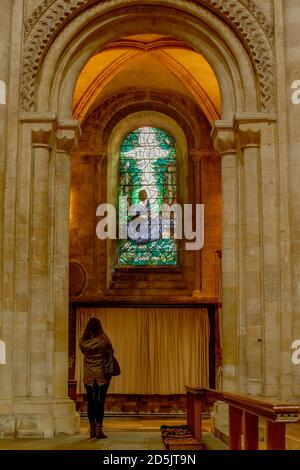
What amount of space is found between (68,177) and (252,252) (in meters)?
3.10

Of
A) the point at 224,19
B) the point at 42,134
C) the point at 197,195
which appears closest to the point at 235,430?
the point at 42,134

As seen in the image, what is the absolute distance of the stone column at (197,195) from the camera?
17906 mm

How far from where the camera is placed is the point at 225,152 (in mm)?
11852

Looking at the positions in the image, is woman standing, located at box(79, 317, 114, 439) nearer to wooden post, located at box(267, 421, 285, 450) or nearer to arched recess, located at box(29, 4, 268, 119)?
arched recess, located at box(29, 4, 268, 119)

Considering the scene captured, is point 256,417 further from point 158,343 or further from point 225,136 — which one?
point 158,343

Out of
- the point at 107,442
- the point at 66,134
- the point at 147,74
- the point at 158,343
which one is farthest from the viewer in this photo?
the point at 147,74

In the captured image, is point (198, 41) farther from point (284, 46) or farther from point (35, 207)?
point (35, 207)

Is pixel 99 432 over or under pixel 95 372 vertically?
under

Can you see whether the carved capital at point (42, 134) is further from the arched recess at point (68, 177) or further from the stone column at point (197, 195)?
the stone column at point (197, 195)

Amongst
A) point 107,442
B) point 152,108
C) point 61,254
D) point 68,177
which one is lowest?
point 107,442

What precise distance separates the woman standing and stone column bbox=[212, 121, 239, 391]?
6.32 feet

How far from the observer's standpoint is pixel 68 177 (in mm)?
11734

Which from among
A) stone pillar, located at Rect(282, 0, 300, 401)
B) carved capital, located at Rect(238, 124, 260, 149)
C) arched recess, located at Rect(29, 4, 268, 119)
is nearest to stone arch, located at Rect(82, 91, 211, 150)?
arched recess, located at Rect(29, 4, 268, 119)

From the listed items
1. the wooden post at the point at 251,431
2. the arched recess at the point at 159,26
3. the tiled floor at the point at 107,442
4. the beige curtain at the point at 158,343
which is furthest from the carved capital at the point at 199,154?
the wooden post at the point at 251,431
